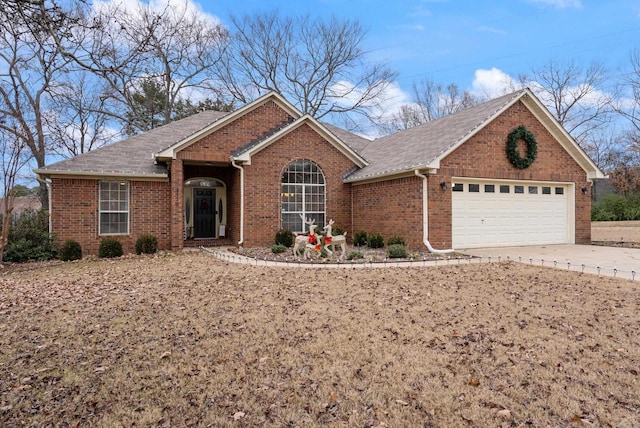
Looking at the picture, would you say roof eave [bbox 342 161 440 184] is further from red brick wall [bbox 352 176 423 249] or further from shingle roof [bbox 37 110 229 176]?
shingle roof [bbox 37 110 229 176]

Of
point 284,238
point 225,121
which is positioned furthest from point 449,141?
point 225,121

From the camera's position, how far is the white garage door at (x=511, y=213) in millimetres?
12883

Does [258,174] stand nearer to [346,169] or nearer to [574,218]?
[346,169]

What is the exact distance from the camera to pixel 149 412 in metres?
3.12

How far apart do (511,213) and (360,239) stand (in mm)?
5281

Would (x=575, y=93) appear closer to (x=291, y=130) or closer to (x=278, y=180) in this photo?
(x=291, y=130)

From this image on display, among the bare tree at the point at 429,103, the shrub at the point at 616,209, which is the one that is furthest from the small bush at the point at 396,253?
the bare tree at the point at 429,103

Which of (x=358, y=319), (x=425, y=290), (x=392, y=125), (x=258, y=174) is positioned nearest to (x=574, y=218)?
(x=425, y=290)

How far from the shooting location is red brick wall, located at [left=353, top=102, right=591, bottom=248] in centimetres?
1220

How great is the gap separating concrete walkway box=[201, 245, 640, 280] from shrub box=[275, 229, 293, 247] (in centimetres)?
166

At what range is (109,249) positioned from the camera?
12.4 metres

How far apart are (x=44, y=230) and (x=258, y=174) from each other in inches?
285

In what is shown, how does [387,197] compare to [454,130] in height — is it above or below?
below

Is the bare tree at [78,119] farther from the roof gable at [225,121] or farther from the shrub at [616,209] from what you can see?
the shrub at [616,209]
